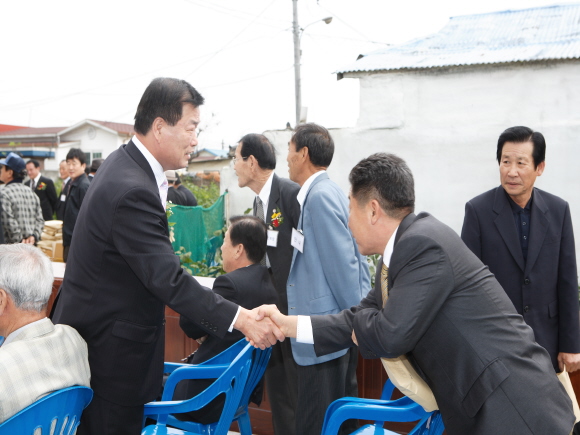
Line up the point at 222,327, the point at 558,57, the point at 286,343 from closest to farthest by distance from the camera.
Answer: the point at 222,327, the point at 286,343, the point at 558,57

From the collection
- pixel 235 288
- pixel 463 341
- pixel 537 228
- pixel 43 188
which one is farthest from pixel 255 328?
pixel 43 188

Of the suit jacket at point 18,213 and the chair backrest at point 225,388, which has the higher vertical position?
the suit jacket at point 18,213

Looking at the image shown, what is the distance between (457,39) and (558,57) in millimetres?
3244

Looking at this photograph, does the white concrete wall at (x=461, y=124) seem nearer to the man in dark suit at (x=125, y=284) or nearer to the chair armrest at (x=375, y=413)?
the chair armrest at (x=375, y=413)

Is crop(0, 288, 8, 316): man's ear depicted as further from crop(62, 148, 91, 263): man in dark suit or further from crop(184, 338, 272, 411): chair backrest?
crop(62, 148, 91, 263): man in dark suit

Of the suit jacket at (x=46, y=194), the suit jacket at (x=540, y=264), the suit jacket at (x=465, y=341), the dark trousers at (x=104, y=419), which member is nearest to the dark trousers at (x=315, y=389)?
the suit jacket at (x=540, y=264)

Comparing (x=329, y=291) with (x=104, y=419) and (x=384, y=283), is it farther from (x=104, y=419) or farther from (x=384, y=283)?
(x=104, y=419)

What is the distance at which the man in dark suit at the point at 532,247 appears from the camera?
99.8 inches

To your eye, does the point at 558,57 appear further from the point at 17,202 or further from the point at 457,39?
the point at 17,202

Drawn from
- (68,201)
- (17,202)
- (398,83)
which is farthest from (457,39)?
(17,202)

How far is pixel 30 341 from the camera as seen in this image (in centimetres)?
179

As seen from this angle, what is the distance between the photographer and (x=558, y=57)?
8.65 metres

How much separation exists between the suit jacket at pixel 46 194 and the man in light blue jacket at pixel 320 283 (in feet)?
22.4

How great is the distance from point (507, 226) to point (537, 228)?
5.2 inches
